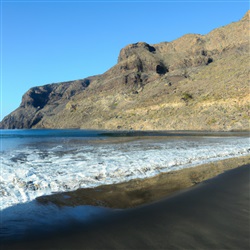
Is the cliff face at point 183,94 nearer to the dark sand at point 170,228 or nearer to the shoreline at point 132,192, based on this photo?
the shoreline at point 132,192

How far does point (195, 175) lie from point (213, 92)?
253ft

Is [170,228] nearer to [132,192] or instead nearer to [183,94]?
[132,192]

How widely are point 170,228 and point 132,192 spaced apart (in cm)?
297

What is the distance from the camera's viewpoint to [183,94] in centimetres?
9162

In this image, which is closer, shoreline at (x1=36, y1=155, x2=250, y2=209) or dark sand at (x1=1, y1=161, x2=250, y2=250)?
dark sand at (x1=1, y1=161, x2=250, y2=250)

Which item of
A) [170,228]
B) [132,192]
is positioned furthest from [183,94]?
[170,228]

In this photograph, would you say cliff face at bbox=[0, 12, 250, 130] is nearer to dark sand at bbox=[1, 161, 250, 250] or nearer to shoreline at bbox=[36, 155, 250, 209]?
shoreline at bbox=[36, 155, 250, 209]

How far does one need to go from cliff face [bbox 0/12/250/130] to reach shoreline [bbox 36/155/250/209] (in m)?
58.8

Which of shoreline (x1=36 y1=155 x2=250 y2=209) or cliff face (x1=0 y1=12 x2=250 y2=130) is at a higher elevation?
cliff face (x1=0 y1=12 x2=250 y2=130)

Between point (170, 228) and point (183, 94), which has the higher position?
point (183, 94)

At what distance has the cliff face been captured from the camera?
7125 centimetres

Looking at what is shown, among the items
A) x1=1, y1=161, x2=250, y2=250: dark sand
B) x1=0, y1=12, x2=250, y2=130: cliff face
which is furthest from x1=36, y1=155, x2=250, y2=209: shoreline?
x1=0, y1=12, x2=250, y2=130: cliff face

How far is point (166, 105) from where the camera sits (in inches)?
3664

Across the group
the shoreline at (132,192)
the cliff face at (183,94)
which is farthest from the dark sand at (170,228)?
the cliff face at (183,94)
